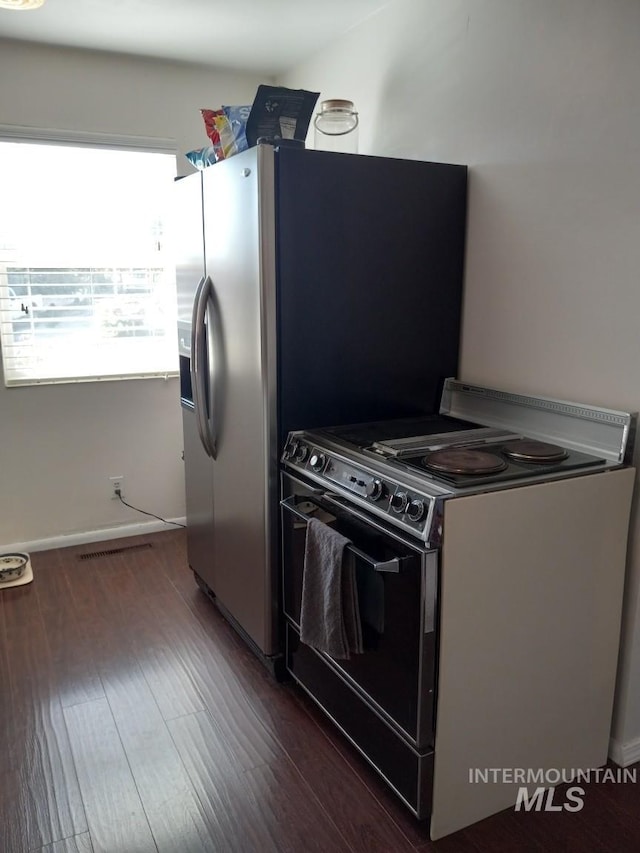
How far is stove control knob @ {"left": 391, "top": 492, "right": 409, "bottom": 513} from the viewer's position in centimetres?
162

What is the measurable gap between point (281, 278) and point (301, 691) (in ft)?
4.54

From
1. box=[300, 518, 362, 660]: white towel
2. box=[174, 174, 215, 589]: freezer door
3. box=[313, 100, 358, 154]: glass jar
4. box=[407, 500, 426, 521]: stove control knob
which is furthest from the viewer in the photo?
box=[313, 100, 358, 154]: glass jar

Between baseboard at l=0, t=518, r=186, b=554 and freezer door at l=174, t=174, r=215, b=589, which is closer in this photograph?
freezer door at l=174, t=174, r=215, b=589

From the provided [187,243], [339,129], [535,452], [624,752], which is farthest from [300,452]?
[339,129]

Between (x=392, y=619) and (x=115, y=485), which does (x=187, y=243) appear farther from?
(x=392, y=619)

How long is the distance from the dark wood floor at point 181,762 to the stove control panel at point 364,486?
804 millimetres

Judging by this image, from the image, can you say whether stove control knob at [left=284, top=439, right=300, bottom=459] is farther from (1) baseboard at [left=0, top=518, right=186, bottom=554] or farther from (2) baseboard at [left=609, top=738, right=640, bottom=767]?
(1) baseboard at [left=0, top=518, right=186, bottom=554]

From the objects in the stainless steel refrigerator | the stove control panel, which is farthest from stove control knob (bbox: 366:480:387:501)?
the stainless steel refrigerator

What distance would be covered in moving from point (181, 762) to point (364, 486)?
39.2 inches

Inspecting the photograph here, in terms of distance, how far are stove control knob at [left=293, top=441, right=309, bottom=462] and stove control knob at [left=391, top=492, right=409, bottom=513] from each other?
50 centimetres

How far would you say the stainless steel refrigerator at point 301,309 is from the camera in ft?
6.93

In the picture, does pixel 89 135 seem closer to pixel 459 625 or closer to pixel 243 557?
pixel 243 557

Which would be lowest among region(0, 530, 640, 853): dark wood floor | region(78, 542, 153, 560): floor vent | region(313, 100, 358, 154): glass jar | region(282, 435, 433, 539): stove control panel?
region(0, 530, 640, 853): dark wood floor

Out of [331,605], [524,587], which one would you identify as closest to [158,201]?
[331,605]
